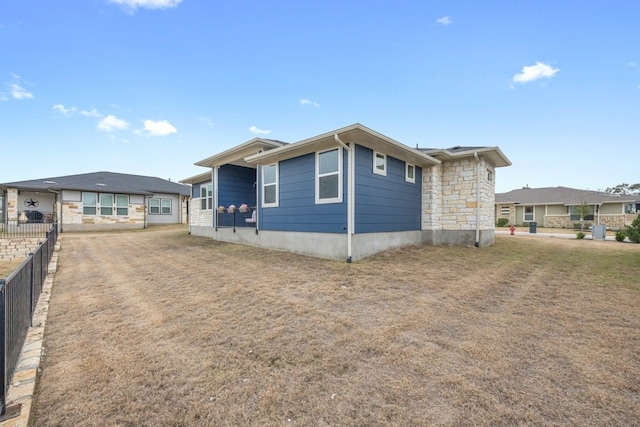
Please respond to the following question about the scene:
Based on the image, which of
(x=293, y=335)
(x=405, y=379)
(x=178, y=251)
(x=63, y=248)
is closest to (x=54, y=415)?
(x=293, y=335)

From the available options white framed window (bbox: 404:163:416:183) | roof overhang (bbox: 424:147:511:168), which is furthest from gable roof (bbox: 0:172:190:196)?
→ roof overhang (bbox: 424:147:511:168)

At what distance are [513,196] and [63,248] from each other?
3621 centimetres

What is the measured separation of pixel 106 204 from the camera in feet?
66.9

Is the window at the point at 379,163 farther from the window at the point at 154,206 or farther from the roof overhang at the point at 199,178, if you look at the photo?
the window at the point at 154,206

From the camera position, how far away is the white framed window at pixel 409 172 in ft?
31.7

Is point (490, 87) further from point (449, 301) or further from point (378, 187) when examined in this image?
point (449, 301)

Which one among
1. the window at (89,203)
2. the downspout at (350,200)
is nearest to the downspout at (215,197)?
the downspout at (350,200)

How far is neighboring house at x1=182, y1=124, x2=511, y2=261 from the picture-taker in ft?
24.8

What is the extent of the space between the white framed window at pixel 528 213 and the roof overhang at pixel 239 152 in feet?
90.9

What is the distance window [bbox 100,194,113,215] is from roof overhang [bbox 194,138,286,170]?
12.5 metres

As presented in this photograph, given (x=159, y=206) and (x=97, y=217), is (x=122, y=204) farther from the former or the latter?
(x=159, y=206)

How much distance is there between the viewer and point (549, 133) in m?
15.5

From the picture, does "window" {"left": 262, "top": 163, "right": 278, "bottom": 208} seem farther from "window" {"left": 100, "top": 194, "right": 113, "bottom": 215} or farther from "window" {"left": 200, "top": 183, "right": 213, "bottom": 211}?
"window" {"left": 100, "top": 194, "right": 113, "bottom": 215}

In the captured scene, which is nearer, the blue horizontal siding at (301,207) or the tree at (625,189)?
the blue horizontal siding at (301,207)
